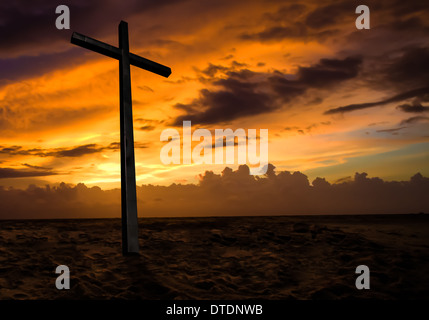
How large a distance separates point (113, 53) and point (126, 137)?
7.33 ft

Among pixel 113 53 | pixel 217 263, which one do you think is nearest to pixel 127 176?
pixel 217 263

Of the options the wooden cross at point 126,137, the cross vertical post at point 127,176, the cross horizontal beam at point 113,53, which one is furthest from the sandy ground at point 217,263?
the cross horizontal beam at point 113,53

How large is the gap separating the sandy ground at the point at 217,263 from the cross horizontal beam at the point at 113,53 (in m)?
4.66

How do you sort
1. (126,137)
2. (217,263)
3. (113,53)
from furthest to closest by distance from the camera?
(113,53) → (126,137) → (217,263)

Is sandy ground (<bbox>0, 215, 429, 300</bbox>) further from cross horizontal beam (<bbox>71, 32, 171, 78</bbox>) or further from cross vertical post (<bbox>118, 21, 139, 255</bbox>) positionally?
cross horizontal beam (<bbox>71, 32, 171, 78</bbox>)

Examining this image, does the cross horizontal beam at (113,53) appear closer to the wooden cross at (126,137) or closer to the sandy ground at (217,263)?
the wooden cross at (126,137)

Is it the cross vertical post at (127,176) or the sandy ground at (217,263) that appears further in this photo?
the cross vertical post at (127,176)

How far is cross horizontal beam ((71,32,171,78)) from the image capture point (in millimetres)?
8039

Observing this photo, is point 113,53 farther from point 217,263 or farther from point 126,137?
point 217,263

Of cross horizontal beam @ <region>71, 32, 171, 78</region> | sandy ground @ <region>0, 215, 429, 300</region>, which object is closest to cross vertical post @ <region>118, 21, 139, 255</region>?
sandy ground @ <region>0, 215, 429, 300</region>

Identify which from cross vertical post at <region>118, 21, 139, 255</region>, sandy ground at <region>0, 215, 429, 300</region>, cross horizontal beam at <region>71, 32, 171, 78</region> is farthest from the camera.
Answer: cross horizontal beam at <region>71, 32, 171, 78</region>

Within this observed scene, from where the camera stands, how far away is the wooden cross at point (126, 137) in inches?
299

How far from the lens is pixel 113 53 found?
8430 mm

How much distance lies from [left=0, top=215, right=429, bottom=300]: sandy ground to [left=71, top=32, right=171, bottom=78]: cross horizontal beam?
466 cm
